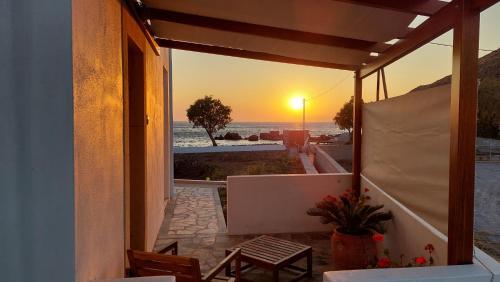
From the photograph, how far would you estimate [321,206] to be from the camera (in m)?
4.84

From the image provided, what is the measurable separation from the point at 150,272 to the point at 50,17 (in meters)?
2.12

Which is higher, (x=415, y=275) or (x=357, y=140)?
(x=357, y=140)

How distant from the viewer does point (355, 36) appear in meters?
3.84

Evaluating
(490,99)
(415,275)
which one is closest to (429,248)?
(415,275)

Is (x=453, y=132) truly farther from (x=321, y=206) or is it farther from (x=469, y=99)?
(x=321, y=206)

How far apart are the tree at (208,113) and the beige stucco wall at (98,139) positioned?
27.2 m

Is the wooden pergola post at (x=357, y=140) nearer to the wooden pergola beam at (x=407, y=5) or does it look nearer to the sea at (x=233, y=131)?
the wooden pergola beam at (x=407, y=5)

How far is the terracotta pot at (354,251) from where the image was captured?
432 cm

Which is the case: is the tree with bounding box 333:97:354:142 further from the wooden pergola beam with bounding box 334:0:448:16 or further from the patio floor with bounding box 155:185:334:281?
the wooden pergola beam with bounding box 334:0:448:16

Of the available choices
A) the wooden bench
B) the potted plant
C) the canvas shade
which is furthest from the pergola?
the wooden bench

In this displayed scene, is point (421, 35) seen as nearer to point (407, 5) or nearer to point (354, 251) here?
point (407, 5)

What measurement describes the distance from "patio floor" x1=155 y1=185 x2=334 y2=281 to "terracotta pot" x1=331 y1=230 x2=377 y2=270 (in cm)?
36

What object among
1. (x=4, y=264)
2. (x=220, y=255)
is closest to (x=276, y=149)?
(x=220, y=255)

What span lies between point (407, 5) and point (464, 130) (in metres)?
1.06
